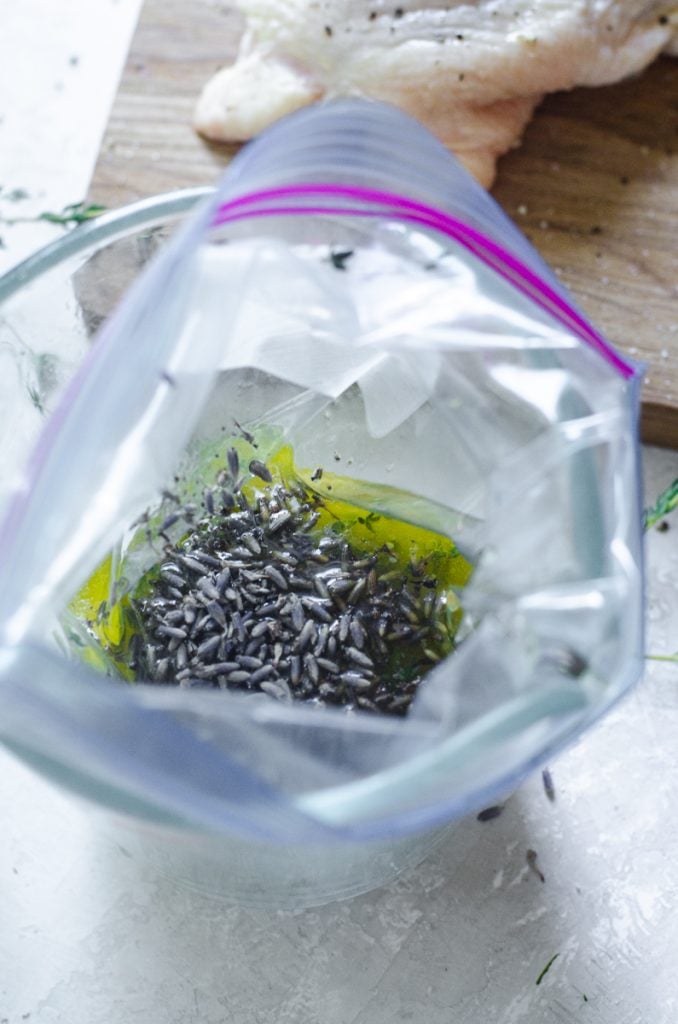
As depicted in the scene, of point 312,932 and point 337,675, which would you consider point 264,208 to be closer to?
point 337,675

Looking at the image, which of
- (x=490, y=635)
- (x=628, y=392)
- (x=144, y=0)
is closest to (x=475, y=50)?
(x=144, y=0)

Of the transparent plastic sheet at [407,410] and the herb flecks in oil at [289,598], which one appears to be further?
the herb flecks in oil at [289,598]

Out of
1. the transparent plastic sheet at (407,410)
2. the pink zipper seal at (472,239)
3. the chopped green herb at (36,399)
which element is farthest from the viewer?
the chopped green herb at (36,399)

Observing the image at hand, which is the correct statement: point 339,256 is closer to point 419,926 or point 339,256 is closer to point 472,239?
point 472,239

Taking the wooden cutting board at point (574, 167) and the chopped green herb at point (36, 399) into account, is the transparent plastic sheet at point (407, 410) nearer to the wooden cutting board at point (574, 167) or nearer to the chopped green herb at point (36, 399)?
the chopped green herb at point (36, 399)

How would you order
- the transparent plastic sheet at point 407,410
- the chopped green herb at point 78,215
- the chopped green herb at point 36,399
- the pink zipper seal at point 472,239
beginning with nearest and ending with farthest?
the transparent plastic sheet at point 407,410 < the pink zipper seal at point 472,239 < the chopped green herb at point 36,399 < the chopped green herb at point 78,215

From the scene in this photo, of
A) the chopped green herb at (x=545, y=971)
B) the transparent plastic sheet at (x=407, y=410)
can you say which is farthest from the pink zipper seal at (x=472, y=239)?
the chopped green herb at (x=545, y=971)

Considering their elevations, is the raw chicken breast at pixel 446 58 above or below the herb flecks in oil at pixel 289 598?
above
